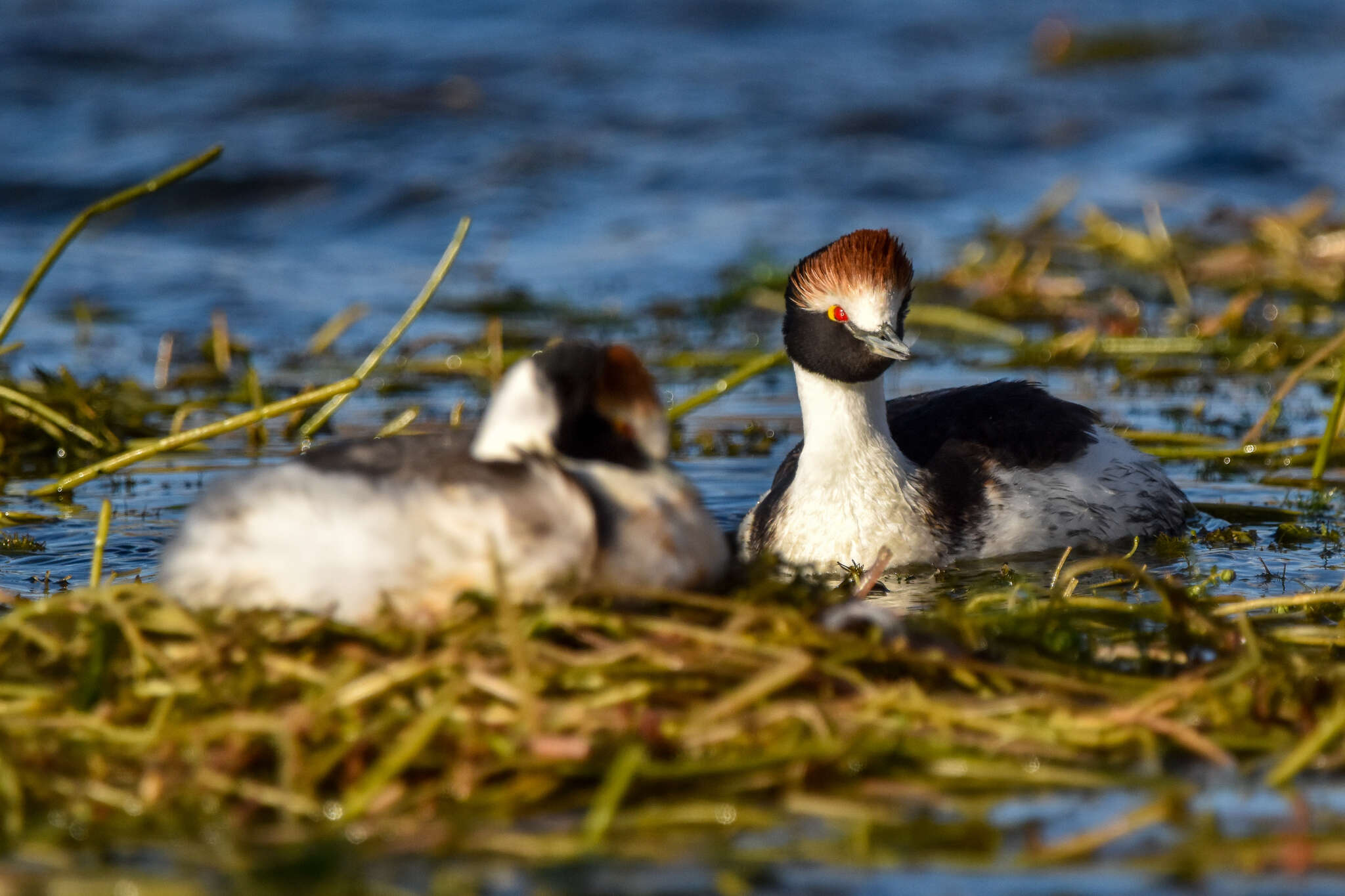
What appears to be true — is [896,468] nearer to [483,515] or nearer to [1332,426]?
[1332,426]

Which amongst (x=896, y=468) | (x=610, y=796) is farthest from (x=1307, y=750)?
(x=896, y=468)

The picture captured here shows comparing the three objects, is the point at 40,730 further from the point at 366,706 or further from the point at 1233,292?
the point at 1233,292

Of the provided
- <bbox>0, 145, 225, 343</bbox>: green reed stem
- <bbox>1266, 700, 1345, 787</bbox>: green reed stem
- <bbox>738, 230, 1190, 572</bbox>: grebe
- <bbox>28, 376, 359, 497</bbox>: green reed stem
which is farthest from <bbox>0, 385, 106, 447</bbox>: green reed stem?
<bbox>1266, 700, 1345, 787</bbox>: green reed stem

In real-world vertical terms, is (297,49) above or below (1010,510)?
above

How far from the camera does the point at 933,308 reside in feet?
35.1

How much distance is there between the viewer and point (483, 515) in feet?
13.2

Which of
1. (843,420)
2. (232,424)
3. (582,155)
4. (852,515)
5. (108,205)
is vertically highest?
(582,155)

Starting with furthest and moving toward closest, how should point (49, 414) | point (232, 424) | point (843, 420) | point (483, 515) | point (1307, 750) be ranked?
point (49, 414)
point (843, 420)
point (232, 424)
point (483, 515)
point (1307, 750)

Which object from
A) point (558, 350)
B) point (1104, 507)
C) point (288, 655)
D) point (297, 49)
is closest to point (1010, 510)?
point (1104, 507)

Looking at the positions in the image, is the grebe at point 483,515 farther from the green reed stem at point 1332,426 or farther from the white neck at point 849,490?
the green reed stem at point 1332,426

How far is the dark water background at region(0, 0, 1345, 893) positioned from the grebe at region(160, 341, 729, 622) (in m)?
2.01

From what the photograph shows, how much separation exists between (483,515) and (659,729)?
62cm

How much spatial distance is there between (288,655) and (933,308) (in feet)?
23.5

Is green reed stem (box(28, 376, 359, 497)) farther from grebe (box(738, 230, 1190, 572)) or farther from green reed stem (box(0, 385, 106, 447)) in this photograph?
grebe (box(738, 230, 1190, 572))
